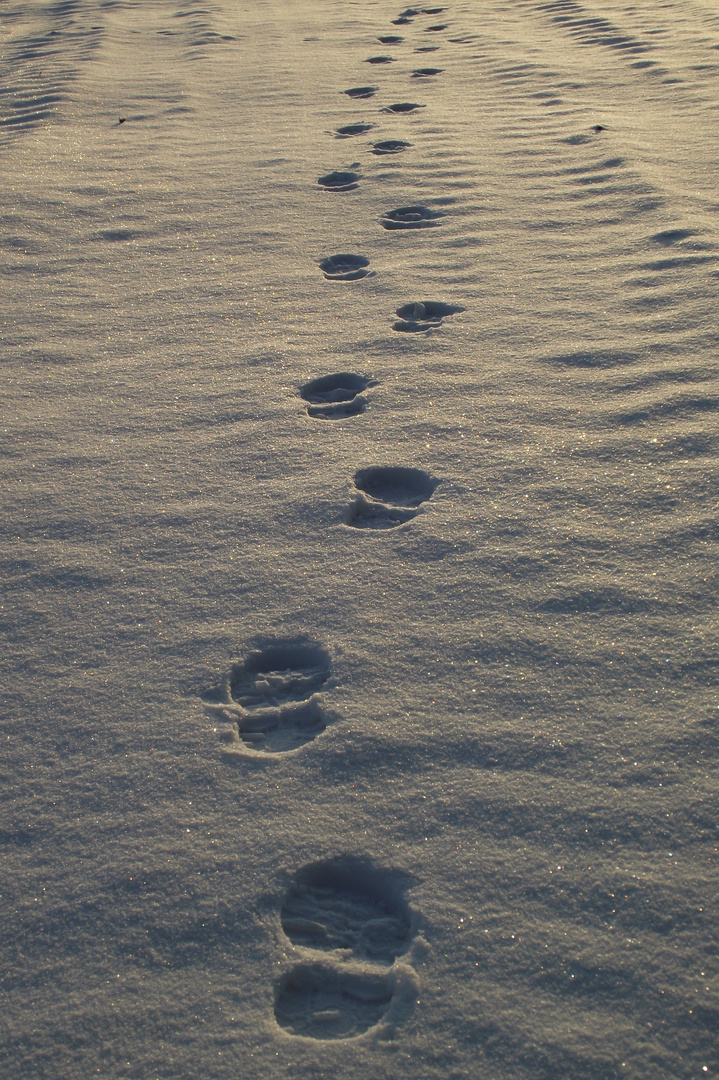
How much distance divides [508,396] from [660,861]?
116 centimetres

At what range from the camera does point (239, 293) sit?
2.54 metres

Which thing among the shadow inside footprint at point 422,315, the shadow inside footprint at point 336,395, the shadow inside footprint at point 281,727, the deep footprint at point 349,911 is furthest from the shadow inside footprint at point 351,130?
the deep footprint at point 349,911

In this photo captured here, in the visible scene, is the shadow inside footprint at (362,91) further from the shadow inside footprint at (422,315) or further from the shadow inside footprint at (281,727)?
the shadow inside footprint at (281,727)

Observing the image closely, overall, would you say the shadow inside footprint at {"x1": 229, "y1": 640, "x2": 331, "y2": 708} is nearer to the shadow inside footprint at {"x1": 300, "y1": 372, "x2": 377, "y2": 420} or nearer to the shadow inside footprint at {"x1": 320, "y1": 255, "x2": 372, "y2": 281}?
the shadow inside footprint at {"x1": 300, "y1": 372, "x2": 377, "y2": 420}

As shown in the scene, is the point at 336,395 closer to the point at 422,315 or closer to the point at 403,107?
the point at 422,315

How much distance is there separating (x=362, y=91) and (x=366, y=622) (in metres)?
3.56

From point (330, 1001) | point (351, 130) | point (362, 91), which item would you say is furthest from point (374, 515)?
point (362, 91)

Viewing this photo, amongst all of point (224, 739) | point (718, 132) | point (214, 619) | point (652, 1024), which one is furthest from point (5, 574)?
point (718, 132)

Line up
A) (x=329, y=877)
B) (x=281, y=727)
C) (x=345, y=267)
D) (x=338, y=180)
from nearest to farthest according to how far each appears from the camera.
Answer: (x=329, y=877) < (x=281, y=727) < (x=345, y=267) < (x=338, y=180)

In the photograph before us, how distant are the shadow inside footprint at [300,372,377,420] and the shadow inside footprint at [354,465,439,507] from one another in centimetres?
25

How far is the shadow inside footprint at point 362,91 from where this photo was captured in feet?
13.7

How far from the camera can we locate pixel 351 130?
374 centimetres

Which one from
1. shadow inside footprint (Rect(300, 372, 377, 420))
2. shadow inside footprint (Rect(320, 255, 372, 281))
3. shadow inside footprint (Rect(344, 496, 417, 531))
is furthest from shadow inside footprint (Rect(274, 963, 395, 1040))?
shadow inside footprint (Rect(320, 255, 372, 281))

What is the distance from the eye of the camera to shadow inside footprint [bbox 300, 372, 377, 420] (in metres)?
2.02
